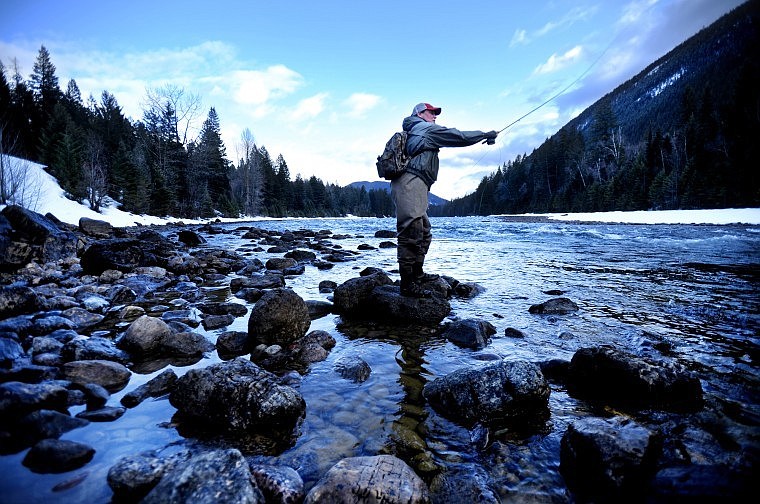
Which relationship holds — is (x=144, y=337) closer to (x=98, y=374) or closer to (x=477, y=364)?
(x=98, y=374)

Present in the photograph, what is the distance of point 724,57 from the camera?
9462cm

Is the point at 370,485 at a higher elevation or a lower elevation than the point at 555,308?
higher

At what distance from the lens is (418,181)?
5.39 m

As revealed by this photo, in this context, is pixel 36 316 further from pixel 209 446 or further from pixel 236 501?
pixel 236 501

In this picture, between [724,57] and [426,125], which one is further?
[724,57]

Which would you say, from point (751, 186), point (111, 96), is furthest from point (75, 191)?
point (751, 186)

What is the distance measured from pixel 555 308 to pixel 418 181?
10.2 ft

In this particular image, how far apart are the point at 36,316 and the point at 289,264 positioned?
6.16 metres

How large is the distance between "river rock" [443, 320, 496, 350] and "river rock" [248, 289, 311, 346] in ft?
6.55

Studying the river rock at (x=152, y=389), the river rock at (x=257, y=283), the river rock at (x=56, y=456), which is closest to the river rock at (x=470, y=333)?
the river rock at (x=152, y=389)

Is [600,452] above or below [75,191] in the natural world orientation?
below

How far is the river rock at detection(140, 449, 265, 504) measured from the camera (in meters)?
1.55

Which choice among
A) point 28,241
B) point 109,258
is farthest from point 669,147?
point 28,241

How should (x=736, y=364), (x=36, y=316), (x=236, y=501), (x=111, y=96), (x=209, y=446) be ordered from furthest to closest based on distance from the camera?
(x=111, y=96)
(x=36, y=316)
(x=736, y=364)
(x=209, y=446)
(x=236, y=501)
